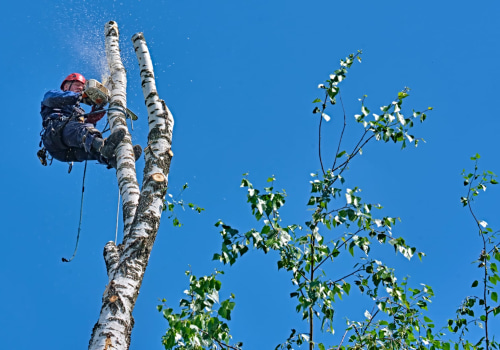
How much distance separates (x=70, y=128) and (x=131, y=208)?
2.20 m

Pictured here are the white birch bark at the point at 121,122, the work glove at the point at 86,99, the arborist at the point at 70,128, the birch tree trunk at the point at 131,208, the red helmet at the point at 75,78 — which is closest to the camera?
the birch tree trunk at the point at 131,208

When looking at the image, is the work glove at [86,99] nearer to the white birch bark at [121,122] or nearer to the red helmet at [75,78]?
the white birch bark at [121,122]

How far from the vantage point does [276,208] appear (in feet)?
12.2

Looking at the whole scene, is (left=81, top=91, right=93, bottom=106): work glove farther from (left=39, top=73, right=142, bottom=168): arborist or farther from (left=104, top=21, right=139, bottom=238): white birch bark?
(left=104, top=21, right=139, bottom=238): white birch bark

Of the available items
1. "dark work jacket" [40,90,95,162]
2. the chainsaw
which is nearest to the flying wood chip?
the chainsaw

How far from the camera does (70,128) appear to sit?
6.21 metres

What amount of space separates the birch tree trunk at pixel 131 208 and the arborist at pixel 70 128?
736 millimetres

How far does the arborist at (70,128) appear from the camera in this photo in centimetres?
597

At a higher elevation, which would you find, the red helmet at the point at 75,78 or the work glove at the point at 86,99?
the red helmet at the point at 75,78

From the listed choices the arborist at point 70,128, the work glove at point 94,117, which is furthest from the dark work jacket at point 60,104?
the work glove at point 94,117

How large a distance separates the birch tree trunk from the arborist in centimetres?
74

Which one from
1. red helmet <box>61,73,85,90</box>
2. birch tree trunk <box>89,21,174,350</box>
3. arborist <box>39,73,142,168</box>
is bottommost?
birch tree trunk <box>89,21,174,350</box>

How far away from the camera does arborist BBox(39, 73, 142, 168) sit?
235 inches

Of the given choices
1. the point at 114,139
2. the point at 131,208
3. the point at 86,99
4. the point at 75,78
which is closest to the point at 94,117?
the point at 86,99
